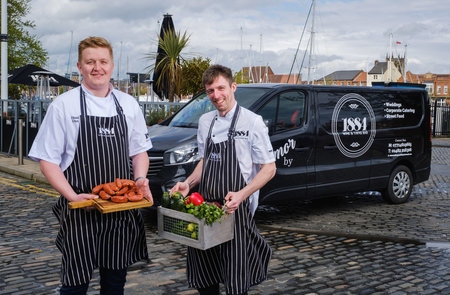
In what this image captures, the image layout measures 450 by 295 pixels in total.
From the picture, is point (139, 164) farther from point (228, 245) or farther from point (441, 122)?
point (441, 122)

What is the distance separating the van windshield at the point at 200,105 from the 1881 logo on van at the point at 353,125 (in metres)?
1.38

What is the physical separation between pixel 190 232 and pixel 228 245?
415 millimetres

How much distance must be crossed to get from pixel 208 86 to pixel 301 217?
208 inches

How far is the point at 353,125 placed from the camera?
28.8 ft

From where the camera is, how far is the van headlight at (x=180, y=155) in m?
7.23

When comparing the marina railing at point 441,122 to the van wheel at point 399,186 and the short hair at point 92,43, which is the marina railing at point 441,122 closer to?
the van wheel at point 399,186

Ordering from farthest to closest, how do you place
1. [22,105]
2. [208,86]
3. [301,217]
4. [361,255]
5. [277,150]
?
1. [22,105]
2. [301,217]
3. [277,150]
4. [361,255]
5. [208,86]

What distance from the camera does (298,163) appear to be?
26.2 feet

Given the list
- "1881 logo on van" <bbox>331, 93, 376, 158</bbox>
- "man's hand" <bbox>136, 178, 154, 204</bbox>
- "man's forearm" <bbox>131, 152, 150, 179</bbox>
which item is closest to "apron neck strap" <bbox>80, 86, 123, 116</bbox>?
"man's forearm" <bbox>131, 152, 150, 179</bbox>

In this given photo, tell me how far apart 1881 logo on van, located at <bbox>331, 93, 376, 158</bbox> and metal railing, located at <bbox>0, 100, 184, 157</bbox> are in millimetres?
5458

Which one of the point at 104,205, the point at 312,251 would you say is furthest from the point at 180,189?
the point at 312,251

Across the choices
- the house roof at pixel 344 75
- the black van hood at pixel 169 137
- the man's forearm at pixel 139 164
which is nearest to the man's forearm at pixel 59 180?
the man's forearm at pixel 139 164

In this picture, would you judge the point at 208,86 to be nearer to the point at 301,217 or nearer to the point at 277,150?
the point at 277,150

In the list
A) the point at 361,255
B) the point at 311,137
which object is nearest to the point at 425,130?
the point at 311,137
